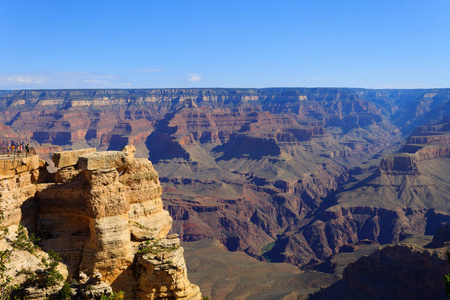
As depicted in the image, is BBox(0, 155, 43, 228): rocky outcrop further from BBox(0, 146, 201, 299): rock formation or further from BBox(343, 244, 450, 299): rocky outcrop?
BBox(343, 244, 450, 299): rocky outcrop

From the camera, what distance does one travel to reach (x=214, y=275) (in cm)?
8275

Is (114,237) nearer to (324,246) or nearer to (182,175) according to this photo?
(324,246)

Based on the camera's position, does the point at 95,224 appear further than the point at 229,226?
No

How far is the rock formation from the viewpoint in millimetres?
23609

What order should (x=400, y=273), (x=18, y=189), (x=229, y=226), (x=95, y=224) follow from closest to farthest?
(x=95, y=224) < (x=18, y=189) < (x=400, y=273) < (x=229, y=226)

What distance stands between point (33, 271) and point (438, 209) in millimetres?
146346

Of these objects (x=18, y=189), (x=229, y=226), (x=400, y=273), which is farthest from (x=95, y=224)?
(x=229, y=226)

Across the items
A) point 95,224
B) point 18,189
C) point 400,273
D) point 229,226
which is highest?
point 18,189

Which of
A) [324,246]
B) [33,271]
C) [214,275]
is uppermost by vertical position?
[33,271]

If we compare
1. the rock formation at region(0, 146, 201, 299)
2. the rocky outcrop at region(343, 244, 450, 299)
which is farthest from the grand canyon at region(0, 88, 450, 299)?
the rocky outcrop at region(343, 244, 450, 299)

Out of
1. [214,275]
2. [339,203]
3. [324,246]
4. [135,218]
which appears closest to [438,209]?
[339,203]

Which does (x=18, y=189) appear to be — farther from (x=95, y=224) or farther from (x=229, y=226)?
(x=229, y=226)

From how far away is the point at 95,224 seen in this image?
2377 cm

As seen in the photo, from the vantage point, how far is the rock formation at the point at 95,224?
23609mm
